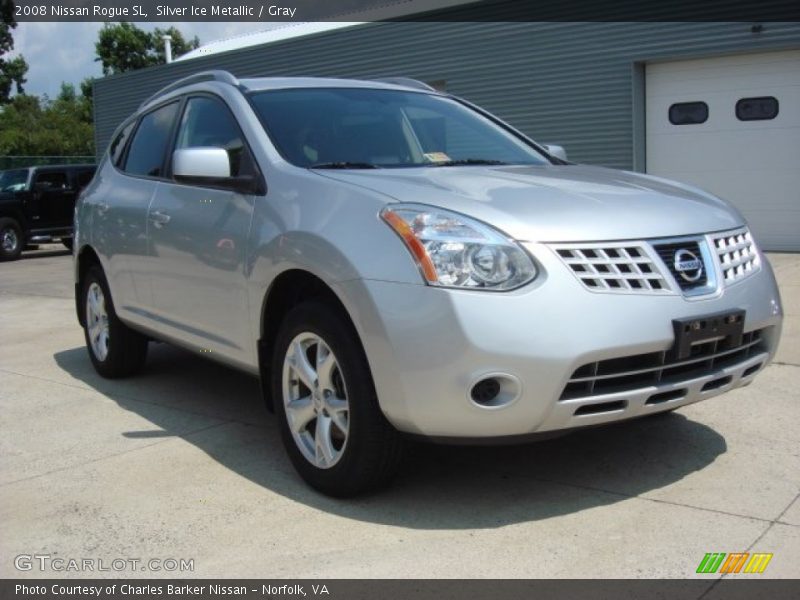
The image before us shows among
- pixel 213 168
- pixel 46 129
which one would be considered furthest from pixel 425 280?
pixel 46 129

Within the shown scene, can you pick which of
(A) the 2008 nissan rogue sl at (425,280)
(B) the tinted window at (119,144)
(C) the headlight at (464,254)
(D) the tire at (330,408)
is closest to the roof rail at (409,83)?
(A) the 2008 nissan rogue sl at (425,280)

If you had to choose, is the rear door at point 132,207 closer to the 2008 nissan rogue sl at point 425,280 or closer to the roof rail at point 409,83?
the 2008 nissan rogue sl at point 425,280

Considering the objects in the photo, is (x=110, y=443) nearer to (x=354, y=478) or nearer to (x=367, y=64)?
(x=354, y=478)

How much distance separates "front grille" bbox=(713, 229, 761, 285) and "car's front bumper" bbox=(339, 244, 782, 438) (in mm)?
352

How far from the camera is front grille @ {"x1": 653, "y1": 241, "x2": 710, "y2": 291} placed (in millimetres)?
3463

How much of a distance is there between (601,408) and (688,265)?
0.67m

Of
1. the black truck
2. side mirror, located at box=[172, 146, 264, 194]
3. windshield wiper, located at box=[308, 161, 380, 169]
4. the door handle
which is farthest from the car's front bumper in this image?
the black truck

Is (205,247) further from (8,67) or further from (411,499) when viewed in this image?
(8,67)

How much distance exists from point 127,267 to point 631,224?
3.21 metres

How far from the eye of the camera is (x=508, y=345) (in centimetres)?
317

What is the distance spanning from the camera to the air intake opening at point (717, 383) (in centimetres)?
359

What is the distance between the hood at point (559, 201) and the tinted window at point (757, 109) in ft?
28.5

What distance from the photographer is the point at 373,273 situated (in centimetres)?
339

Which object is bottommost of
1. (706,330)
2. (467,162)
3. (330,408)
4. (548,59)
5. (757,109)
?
(330,408)
